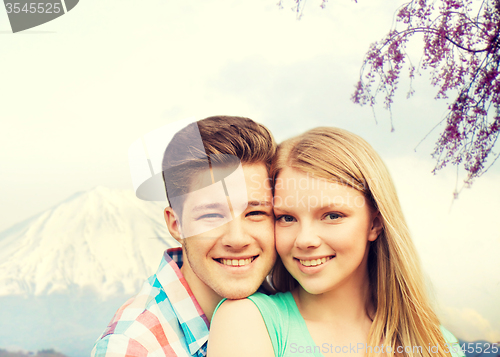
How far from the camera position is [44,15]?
1754 millimetres

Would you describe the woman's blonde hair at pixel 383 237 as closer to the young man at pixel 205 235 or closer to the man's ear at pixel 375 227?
the man's ear at pixel 375 227

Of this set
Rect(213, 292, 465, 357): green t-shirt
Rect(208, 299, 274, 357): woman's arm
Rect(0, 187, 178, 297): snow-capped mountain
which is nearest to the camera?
Rect(208, 299, 274, 357): woman's arm

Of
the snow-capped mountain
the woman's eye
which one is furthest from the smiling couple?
the snow-capped mountain

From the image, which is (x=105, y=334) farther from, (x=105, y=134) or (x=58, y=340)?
(x=105, y=134)

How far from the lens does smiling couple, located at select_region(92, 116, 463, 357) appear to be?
1.24 meters

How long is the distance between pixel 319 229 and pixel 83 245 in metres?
1.19

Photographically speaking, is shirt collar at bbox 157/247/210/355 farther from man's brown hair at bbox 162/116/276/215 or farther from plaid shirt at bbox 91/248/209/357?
man's brown hair at bbox 162/116/276/215

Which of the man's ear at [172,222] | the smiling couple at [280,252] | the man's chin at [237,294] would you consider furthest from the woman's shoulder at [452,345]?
the man's ear at [172,222]

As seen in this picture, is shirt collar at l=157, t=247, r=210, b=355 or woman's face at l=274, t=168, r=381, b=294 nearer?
woman's face at l=274, t=168, r=381, b=294

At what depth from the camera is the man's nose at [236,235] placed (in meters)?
1.29

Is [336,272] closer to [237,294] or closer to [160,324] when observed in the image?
[237,294]

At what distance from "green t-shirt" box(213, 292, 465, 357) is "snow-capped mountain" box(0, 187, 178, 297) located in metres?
0.65

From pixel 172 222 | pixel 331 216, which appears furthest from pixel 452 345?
pixel 172 222

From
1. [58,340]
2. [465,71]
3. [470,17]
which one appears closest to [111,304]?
[58,340]
